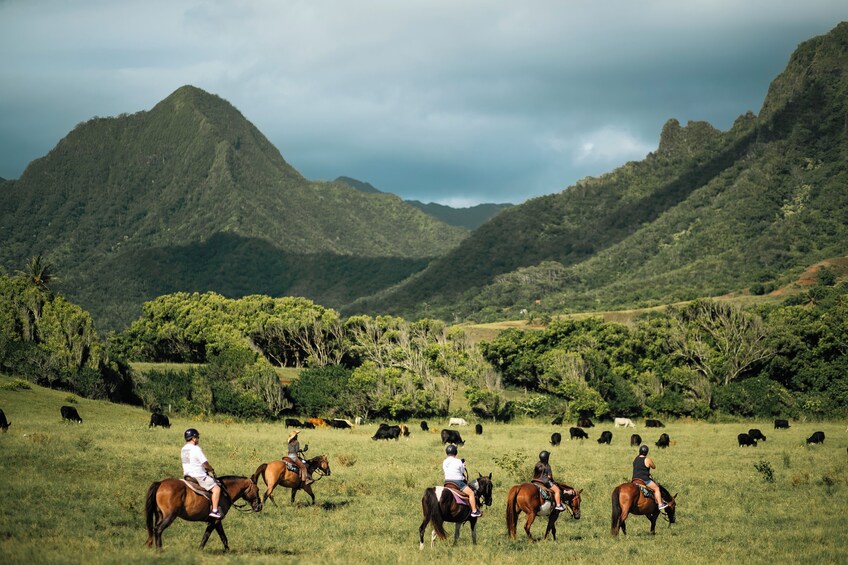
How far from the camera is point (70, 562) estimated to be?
14039 mm

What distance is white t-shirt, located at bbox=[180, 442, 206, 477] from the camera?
1658cm

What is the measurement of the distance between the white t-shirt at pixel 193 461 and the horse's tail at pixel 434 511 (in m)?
→ 4.99

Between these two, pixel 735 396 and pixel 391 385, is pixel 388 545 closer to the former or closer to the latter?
pixel 391 385

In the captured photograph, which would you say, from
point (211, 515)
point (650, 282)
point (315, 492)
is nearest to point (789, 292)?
point (650, 282)

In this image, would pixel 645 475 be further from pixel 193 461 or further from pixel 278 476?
pixel 193 461

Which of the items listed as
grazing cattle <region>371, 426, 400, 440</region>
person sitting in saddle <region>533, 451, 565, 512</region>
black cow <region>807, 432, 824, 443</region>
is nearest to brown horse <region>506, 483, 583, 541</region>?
person sitting in saddle <region>533, 451, 565, 512</region>

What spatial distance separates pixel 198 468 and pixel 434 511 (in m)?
5.28

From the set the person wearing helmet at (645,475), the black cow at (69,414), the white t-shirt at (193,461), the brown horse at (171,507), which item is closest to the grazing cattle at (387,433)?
the black cow at (69,414)

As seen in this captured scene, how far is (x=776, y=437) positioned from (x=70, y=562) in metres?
43.3

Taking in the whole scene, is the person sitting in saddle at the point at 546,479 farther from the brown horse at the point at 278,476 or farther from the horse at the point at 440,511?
the brown horse at the point at 278,476

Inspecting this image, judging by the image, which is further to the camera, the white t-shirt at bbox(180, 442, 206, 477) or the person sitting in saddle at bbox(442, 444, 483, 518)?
the person sitting in saddle at bbox(442, 444, 483, 518)

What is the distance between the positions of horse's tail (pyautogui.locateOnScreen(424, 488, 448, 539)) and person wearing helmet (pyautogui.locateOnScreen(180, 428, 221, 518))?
4.59 m

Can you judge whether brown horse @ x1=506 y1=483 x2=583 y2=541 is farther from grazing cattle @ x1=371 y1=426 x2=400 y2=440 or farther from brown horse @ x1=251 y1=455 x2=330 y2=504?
grazing cattle @ x1=371 y1=426 x2=400 y2=440

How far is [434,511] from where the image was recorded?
18.1 meters
